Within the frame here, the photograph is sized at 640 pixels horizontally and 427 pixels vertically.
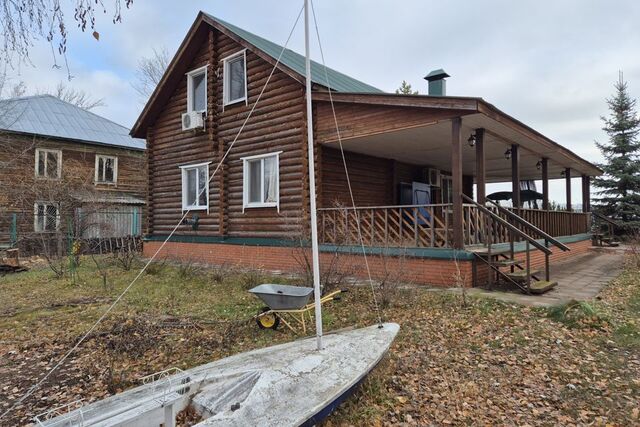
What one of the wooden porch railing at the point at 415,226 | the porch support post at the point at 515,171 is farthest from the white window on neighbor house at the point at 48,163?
the porch support post at the point at 515,171

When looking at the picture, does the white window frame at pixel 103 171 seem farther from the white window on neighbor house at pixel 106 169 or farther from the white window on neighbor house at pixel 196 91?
the white window on neighbor house at pixel 196 91

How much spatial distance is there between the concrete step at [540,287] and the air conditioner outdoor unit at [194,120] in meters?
10.5

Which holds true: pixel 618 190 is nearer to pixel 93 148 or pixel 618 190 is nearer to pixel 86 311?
pixel 86 311

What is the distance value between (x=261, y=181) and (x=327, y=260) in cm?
358

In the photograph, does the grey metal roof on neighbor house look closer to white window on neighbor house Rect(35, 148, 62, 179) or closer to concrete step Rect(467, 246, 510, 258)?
white window on neighbor house Rect(35, 148, 62, 179)

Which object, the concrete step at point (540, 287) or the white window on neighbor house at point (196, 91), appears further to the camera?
the white window on neighbor house at point (196, 91)

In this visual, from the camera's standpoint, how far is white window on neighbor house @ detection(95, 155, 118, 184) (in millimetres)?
23688

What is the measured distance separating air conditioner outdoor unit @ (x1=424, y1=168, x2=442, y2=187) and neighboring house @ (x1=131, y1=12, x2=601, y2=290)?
83mm

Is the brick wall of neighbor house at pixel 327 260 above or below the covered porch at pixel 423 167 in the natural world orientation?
below

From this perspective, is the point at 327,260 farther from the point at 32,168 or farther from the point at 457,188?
the point at 32,168

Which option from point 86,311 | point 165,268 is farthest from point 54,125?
point 86,311

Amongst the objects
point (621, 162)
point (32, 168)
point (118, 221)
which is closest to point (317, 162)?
point (118, 221)

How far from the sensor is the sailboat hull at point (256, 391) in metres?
2.62

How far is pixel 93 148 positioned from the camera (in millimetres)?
23422
